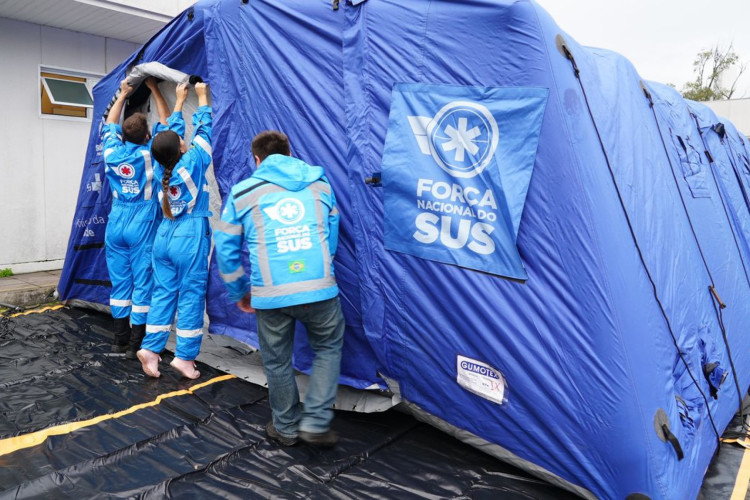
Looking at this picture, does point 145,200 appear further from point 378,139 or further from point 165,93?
point 378,139

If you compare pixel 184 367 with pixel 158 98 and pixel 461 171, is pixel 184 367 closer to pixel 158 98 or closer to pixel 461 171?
pixel 158 98

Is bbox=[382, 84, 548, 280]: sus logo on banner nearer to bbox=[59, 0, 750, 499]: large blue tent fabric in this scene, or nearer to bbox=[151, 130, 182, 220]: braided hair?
bbox=[59, 0, 750, 499]: large blue tent fabric

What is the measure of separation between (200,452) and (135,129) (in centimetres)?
228

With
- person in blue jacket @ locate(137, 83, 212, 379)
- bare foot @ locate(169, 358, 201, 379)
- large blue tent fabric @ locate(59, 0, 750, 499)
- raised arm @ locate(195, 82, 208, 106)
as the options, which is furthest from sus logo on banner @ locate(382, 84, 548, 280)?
bare foot @ locate(169, 358, 201, 379)

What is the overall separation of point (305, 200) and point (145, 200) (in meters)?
1.69

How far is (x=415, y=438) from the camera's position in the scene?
275cm

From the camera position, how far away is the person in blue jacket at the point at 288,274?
8.31 feet

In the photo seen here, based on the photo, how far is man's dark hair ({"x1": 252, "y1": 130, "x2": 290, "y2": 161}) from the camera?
106 inches

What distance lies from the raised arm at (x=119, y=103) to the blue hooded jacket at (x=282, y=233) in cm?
194

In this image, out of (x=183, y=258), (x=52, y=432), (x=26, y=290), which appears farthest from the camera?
(x=26, y=290)

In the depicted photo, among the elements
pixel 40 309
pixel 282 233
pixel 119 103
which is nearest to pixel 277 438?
pixel 282 233

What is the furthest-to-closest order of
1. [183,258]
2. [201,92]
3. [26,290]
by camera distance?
[26,290], [201,92], [183,258]

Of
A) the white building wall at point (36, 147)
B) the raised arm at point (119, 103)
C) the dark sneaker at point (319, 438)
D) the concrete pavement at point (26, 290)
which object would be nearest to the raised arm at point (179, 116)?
the raised arm at point (119, 103)

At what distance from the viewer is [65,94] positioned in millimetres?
6254
